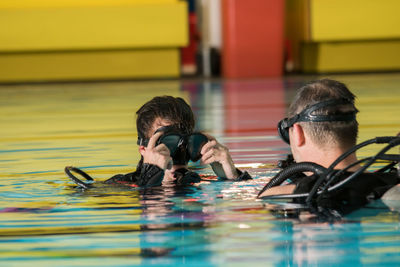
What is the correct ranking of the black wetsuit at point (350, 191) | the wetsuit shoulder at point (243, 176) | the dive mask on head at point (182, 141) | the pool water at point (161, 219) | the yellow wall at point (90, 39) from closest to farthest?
the pool water at point (161, 219), the black wetsuit at point (350, 191), the dive mask on head at point (182, 141), the wetsuit shoulder at point (243, 176), the yellow wall at point (90, 39)

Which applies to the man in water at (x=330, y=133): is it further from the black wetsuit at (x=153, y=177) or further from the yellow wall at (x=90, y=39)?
the yellow wall at (x=90, y=39)

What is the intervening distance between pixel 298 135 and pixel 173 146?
404 millimetres

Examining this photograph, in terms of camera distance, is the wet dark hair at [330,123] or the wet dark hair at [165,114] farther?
the wet dark hair at [165,114]

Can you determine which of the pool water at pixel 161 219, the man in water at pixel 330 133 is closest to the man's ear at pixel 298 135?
the man in water at pixel 330 133

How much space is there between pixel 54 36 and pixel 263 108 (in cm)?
524

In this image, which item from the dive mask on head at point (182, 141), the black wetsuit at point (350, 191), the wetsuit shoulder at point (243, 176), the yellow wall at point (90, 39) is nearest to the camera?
the black wetsuit at point (350, 191)

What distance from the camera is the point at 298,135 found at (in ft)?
6.07

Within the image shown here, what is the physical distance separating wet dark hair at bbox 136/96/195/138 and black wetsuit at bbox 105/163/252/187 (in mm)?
98

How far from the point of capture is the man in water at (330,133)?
179 centimetres

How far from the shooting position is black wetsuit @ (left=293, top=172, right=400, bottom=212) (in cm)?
177

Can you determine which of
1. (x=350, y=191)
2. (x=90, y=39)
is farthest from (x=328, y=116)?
(x=90, y=39)

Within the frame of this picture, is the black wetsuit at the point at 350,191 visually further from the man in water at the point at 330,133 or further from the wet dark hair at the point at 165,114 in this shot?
the wet dark hair at the point at 165,114

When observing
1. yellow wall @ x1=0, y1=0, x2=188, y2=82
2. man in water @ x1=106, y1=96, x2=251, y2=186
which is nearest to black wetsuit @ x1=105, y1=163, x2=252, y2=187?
man in water @ x1=106, y1=96, x2=251, y2=186

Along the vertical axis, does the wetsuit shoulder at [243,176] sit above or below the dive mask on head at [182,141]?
below
